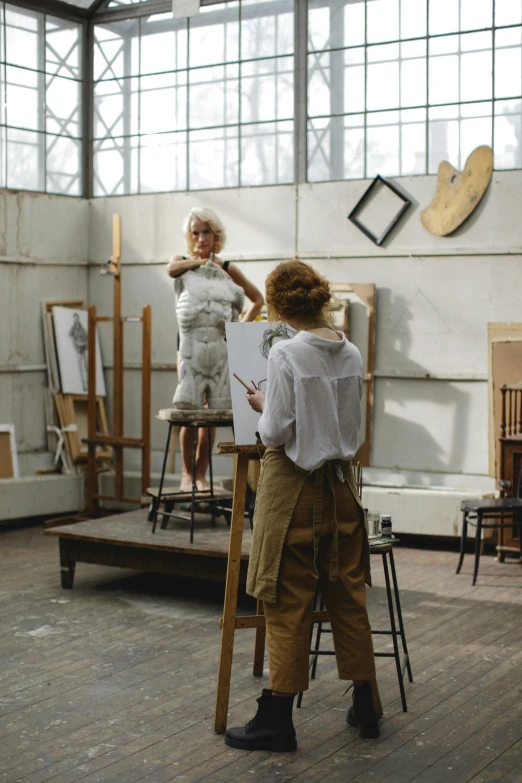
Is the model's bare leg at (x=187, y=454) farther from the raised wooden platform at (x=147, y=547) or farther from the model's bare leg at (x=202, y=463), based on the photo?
the raised wooden platform at (x=147, y=547)

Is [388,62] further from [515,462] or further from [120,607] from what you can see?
[120,607]

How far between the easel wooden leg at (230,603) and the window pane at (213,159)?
15.1 feet

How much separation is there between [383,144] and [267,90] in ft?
3.50

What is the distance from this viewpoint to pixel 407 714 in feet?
11.9

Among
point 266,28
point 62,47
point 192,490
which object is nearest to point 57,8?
point 62,47

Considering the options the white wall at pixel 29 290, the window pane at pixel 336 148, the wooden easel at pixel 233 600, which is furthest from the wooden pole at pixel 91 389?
the wooden easel at pixel 233 600

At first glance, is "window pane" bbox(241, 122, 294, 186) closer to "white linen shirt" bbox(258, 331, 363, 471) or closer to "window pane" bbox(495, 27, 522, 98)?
"window pane" bbox(495, 27, 522, 98)

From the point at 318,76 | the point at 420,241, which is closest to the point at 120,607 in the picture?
the point at 420,241

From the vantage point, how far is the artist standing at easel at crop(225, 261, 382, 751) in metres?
3.14

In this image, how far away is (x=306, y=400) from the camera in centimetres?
313

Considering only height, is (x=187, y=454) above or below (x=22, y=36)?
below

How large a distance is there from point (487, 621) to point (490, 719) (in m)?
1.39

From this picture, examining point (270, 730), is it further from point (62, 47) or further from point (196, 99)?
point (62, 47)

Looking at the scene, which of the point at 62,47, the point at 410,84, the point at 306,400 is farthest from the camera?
the point at 62,47
